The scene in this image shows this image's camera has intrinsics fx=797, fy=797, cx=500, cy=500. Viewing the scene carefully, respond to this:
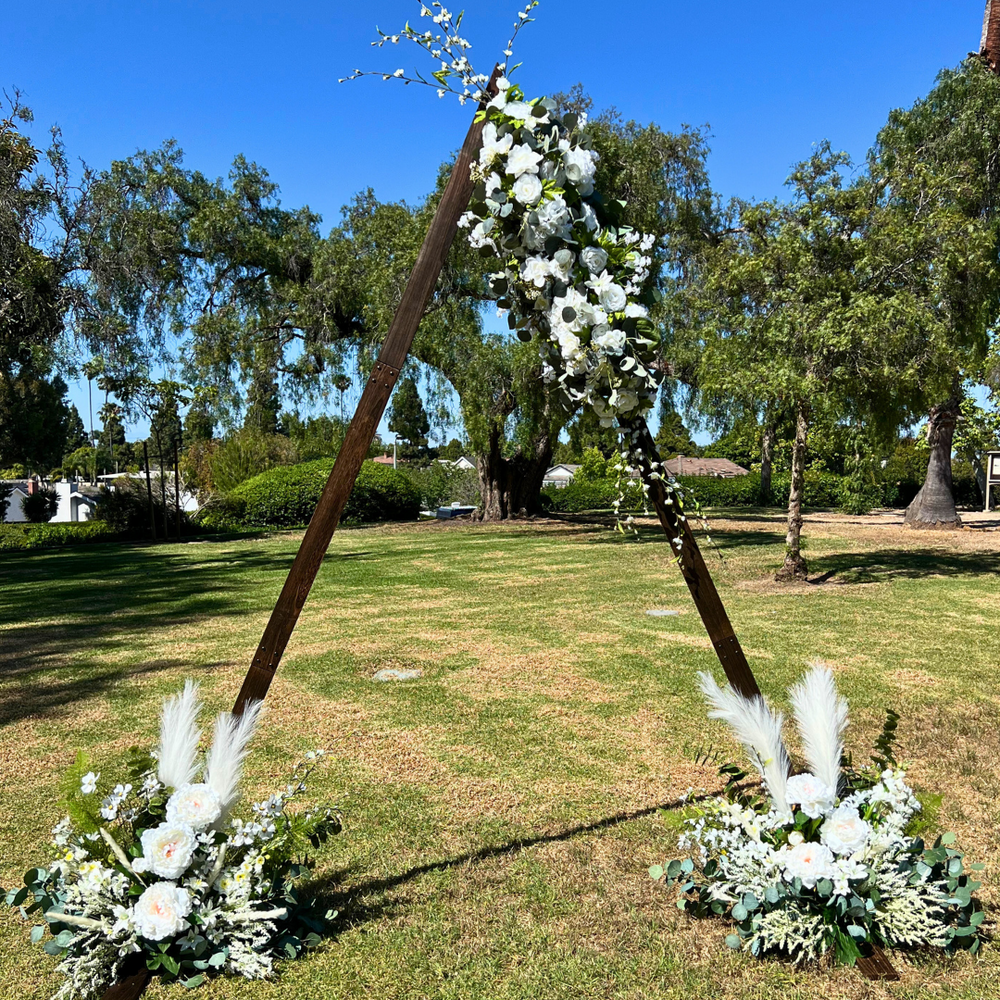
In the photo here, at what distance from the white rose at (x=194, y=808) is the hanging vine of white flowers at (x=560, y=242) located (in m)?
1.71

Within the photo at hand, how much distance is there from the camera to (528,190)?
Answer: 241cm

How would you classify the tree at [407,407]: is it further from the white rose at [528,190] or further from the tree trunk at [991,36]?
the white rose at [528,190]

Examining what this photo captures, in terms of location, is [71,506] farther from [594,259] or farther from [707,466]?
[594,259]

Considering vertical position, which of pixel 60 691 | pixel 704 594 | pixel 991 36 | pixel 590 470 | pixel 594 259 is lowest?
pixel 60 691

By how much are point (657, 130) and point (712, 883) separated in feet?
53.3

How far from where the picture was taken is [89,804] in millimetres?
2506

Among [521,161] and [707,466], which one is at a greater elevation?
[521,161]

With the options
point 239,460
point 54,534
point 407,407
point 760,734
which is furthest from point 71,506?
point 760,734

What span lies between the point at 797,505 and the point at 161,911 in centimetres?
942

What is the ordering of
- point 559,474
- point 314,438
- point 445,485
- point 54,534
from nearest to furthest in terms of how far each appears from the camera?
point 54,534, point 314,438, point 445,485, point 559,474

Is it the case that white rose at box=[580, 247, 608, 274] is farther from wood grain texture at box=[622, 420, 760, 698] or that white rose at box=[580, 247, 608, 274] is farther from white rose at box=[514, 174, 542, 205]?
wood grain texture at box=[622, 420, 760, 698]

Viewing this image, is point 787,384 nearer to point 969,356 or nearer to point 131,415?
point 969,356

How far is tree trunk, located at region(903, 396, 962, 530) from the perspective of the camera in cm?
1817

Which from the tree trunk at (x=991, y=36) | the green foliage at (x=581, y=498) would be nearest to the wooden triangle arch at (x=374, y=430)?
the tree trunk at (x=991, y=36)
